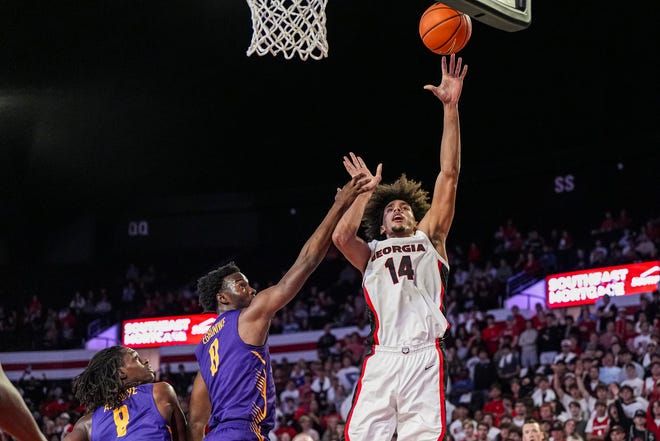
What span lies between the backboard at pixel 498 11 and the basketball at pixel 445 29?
16.6 inches

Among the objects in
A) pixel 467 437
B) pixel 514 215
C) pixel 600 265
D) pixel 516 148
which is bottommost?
pixel 467 437

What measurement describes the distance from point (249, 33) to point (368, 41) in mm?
2102

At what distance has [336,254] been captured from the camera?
21.6 m

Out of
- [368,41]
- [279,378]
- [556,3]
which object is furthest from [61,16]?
[556,3]

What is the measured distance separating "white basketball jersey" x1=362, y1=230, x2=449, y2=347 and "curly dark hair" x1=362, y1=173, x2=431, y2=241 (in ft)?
1.50

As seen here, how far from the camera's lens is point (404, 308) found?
16.0 feet

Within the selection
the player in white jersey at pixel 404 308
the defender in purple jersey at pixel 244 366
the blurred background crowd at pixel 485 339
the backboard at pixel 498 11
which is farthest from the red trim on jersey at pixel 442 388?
the backboard at pixel 498 11

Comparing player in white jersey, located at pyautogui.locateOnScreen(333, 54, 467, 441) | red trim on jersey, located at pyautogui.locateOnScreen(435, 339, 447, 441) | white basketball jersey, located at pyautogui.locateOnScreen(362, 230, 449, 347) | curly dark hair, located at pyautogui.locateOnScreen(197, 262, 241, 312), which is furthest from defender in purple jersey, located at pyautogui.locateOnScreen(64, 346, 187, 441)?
red trim on jersey, located at pyautogui.locateOnScreen(435, 339, 447, 441)

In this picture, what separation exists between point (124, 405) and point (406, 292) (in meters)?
1.60

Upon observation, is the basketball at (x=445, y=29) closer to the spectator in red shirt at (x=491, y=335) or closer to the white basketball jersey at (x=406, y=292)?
the white basketball jersey at (x=406, y=292)

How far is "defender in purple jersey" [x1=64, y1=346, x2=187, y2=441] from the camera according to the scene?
4.32 meters

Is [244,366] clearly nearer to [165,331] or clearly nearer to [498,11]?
[498,11]

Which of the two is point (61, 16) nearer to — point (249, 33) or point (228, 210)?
point (249, 33)

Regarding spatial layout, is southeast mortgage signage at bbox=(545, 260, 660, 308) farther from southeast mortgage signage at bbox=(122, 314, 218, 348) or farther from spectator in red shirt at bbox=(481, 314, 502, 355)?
southeast mortgage signage at bbox=(122, 314, 218, 348)
